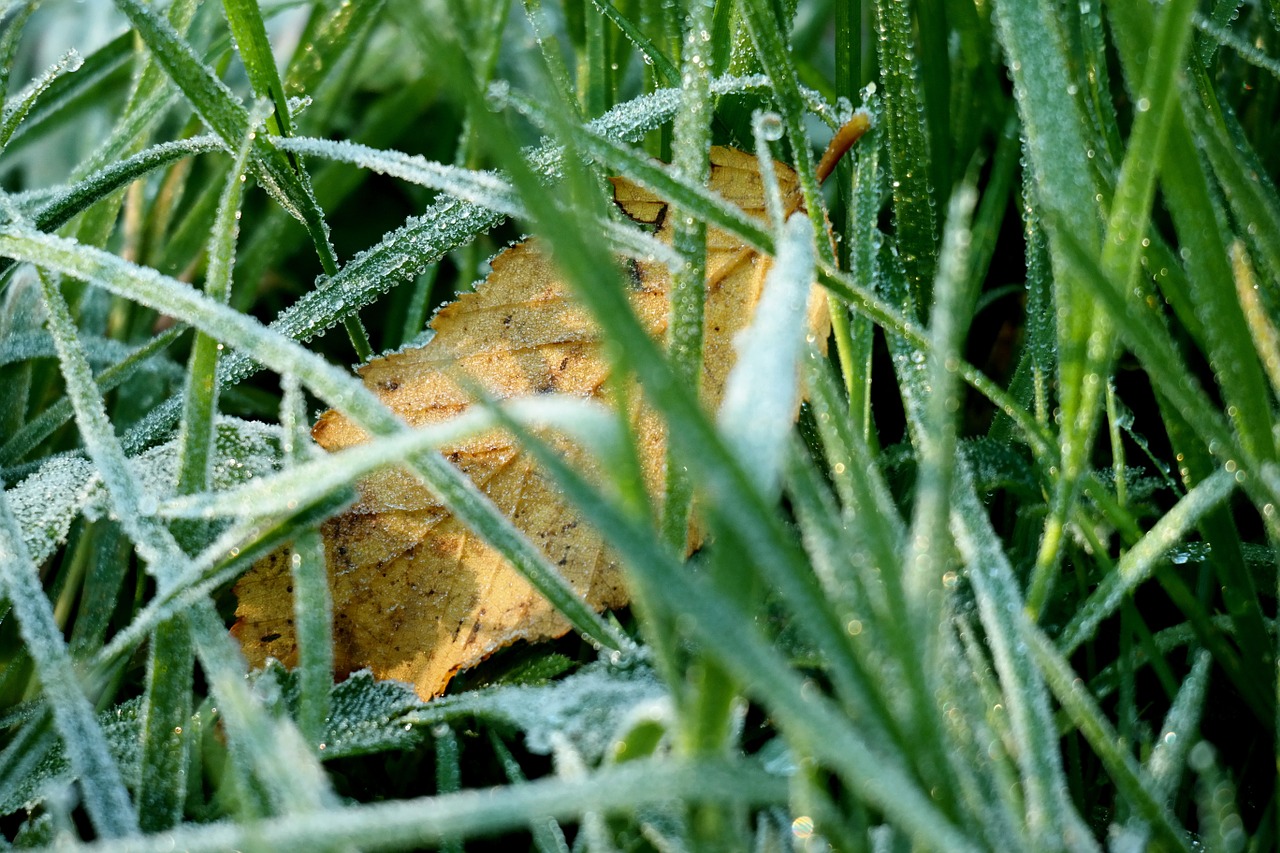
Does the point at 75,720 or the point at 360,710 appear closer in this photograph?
the point at 75,720

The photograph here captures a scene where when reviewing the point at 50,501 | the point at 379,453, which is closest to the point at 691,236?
the point at 379,453

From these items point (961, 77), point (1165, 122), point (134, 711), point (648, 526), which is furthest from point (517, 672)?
point (961, 77)

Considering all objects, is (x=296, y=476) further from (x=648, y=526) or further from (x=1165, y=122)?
(x=1165, y=122)

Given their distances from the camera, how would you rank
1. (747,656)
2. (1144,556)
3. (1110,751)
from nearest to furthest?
(747,656) → (1110,751) → (1144,556)

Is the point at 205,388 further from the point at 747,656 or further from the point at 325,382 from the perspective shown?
the point at 747,656

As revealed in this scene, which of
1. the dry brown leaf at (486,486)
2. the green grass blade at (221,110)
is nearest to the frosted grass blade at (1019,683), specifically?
the dry brown leaf at (486,486)

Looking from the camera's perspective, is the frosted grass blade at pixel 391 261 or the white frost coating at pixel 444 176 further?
the frosted grass blade at pixel 391 261

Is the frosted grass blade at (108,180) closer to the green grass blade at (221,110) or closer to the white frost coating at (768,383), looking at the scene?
the green grass blade at (221,110)
